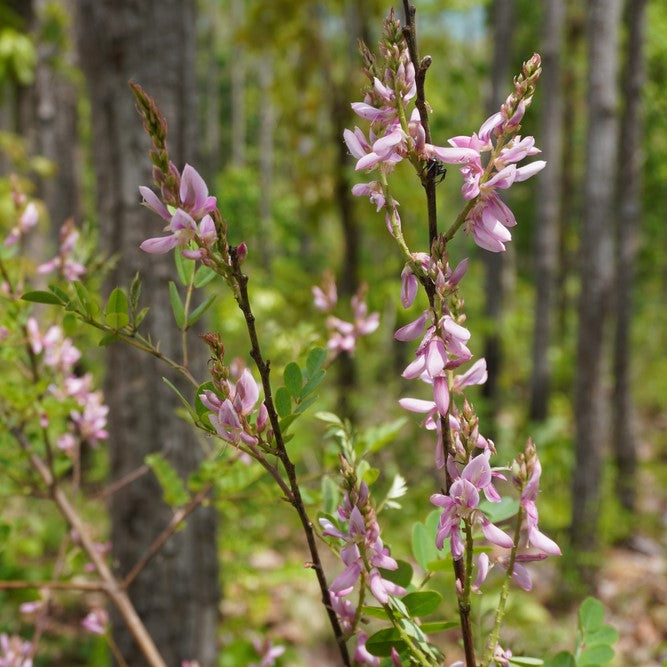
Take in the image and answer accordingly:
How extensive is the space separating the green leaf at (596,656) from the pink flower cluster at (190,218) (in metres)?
0.63

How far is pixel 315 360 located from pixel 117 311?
0.74ft

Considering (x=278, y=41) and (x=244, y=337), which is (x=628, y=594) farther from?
(x=278, y=41)

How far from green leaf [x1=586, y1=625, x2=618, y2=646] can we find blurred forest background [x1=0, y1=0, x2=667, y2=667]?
393 millimetres

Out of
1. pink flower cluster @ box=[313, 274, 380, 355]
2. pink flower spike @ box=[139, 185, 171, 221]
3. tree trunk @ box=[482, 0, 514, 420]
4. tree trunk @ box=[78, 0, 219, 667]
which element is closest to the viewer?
pink flower spike @ box=[139, 185, 171, 221]

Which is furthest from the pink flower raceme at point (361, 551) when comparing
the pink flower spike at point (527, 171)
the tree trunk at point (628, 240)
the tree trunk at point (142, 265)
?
the tree trunk at point (628, 240)

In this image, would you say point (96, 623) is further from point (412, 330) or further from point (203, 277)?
point (412, 330)

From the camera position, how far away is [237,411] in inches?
26.4

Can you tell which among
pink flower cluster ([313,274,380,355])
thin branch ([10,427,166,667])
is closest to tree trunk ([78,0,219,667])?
thin branch ([10,427,166,667])

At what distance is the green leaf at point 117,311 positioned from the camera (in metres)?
0.74

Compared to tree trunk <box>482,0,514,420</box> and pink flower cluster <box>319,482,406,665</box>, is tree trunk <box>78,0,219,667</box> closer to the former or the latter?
pink flower cluster <box>319,482,406,665</box>

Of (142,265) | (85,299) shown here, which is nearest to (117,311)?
(85,299)

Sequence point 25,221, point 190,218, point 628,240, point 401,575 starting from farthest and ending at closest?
point 628,240 < point 25,221 < point 401,575 < point 190,218

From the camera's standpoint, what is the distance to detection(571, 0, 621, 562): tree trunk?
4.69 metres

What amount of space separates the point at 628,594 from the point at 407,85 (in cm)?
550
